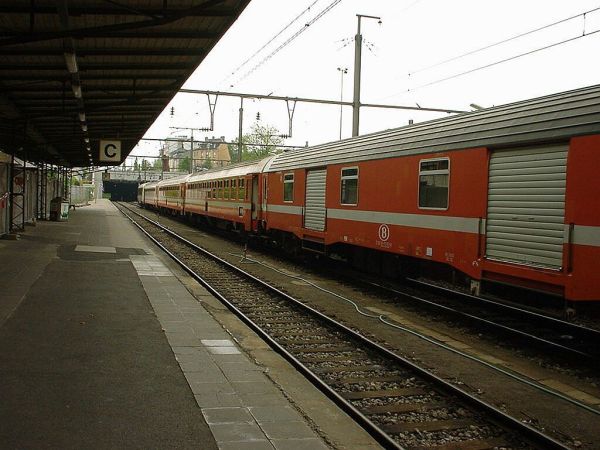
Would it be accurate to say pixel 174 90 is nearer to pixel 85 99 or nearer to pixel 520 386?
pixel 85 99

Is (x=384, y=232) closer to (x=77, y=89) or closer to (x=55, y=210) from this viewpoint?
(x=77, y=89)

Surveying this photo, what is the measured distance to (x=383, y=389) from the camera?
20.3 ft

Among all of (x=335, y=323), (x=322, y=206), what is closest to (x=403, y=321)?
(x=335, y=323)

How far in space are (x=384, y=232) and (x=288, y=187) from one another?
6089 mm

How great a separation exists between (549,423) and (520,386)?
1.04 metres

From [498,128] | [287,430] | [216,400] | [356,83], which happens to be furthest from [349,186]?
[287,430]

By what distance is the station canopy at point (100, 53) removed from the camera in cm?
811

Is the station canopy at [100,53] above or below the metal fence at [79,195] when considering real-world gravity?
above

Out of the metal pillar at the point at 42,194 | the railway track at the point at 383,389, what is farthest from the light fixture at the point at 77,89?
the metal pillar at the point at 42,194

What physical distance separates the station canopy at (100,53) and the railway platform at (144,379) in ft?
13.0

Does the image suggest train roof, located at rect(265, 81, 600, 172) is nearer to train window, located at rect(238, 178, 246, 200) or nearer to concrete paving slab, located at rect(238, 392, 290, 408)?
concrete paving slab, located at rect(238, 392, 290, 408)

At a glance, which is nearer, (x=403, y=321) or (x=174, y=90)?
(x=403, y=321)

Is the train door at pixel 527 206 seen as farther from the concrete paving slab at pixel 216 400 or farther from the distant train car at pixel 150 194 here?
the distant train car at pixel 150 194

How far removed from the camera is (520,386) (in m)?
6.26
